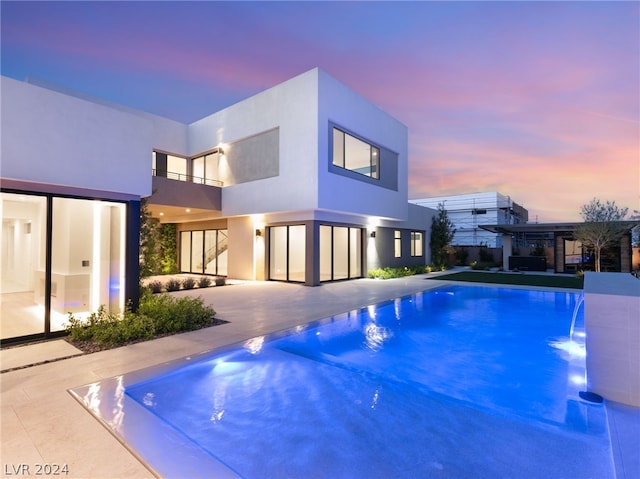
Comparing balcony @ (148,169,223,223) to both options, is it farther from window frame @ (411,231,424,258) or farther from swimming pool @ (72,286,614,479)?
window frame @ (411,231,424,258)

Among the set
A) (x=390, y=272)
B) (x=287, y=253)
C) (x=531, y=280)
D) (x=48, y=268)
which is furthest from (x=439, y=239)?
(x=48, y=268)

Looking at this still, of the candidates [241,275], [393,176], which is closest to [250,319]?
[241,275]

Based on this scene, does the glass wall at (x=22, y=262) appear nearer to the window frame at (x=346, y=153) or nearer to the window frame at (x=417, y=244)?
the window frame at (x=346, y=153)

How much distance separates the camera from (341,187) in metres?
13.0

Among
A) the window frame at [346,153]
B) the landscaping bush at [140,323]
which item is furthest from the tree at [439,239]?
the landscaping bush at [140,323]

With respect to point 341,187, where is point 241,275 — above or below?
below

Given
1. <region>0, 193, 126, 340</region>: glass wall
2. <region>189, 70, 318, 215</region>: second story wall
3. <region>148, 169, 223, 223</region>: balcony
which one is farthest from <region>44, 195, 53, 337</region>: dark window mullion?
<region>189, 70, 318, 215</region>: second story wall

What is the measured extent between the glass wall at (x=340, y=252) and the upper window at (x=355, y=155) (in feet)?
9.11

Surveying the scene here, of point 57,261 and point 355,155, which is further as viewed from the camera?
point 355,155

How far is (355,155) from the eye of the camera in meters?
14.5

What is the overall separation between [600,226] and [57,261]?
21706mm

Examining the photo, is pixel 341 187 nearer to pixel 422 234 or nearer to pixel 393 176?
pixel 393 176

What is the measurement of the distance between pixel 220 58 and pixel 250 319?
34.0 feet

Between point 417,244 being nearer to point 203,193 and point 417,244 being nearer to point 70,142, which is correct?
point 203,193
